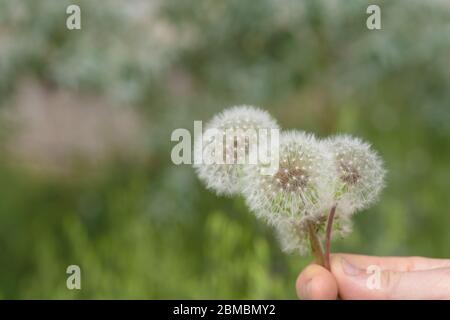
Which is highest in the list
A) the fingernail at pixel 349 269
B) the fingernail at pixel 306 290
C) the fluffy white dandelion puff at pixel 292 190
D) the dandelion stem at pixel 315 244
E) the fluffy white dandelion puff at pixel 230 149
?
the fluffy white dandelion puff at pixel 230 149

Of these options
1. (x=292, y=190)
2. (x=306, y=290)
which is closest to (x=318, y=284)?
(x=306, y=290)

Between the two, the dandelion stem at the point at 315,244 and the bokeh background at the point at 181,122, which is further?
the bokeh background at the point at 181,122

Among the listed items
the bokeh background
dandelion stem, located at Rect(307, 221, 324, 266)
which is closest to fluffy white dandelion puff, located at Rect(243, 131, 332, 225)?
dandelion stem, located at Rect(307, 221, 324, 266)

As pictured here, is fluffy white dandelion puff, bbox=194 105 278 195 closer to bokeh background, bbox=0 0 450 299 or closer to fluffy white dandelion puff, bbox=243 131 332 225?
fluffy white dandelion puff, bbox=243 131 332 225

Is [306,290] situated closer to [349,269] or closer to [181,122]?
[349,269]

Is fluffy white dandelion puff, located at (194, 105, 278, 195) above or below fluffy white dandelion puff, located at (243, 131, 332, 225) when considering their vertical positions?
above

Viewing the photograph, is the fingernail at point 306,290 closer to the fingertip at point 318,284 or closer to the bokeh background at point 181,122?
the fingertip at point 318,284

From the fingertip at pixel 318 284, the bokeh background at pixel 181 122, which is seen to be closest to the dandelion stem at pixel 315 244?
the fingertip at pixel 318 284
